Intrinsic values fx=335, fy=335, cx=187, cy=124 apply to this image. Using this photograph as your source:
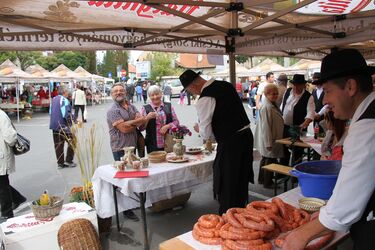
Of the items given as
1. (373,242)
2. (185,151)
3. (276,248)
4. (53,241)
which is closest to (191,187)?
(185,151)

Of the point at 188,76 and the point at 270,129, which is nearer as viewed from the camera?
the point at 188,76

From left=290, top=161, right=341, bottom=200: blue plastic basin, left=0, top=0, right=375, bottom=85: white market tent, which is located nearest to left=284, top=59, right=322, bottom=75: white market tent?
left=0, top=0, right=375, bottom=85: white market tent

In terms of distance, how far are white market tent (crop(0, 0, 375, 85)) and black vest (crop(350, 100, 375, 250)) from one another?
2.36 m

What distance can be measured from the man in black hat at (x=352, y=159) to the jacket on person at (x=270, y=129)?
4.07m

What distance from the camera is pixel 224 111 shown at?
323 centimetres

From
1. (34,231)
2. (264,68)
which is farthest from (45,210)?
(264,68)

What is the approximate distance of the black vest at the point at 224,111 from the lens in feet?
10.5

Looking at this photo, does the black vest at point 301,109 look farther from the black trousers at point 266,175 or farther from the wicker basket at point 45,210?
the wicker basket at point 45,210

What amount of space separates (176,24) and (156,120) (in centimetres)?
138

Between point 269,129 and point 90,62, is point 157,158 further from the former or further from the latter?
point 90,62

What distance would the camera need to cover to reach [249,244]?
5.18 feet

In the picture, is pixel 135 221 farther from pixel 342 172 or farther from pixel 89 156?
pixel 342 172

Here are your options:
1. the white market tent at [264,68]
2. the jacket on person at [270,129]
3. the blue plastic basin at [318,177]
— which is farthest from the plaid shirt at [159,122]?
the white market tent at [264,68]

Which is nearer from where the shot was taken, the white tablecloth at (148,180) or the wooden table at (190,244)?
the wooden table at (190,244)
